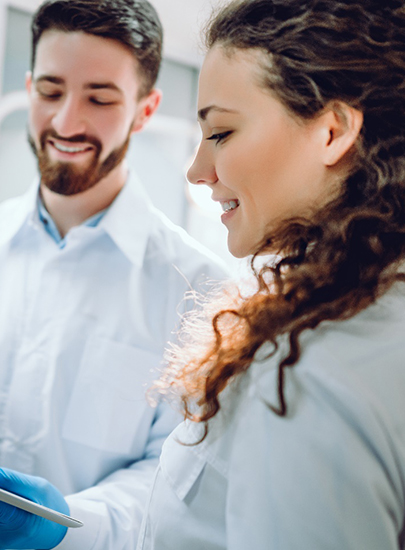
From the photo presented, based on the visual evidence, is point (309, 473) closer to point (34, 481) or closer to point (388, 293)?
point (388, 293)

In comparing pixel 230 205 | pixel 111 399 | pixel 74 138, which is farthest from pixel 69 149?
pixel 230 205

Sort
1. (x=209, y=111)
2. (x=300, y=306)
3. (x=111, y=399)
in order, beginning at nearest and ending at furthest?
(x=300, y=306), (x=209, y=111), (x=111, y=399)

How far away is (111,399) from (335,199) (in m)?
0.76

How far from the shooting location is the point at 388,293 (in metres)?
0.61

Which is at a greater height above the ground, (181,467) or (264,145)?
(264,145)

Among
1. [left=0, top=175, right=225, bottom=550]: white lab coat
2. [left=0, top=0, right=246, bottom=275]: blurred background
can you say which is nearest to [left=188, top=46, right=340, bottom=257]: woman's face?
[left=0, top=175, right=225, bottom=550]: white lab coat

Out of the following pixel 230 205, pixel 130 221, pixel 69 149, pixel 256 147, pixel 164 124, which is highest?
pixel 256 147

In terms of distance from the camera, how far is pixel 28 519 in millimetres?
870

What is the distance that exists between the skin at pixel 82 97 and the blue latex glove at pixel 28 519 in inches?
27.0

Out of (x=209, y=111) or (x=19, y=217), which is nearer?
(x=209, y=111)

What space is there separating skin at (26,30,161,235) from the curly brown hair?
0.67 meters

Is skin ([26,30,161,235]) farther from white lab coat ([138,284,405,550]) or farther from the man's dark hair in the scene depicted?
white lab coat ([138,284,405,550])

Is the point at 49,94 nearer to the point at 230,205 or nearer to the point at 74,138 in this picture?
the point at 74,138

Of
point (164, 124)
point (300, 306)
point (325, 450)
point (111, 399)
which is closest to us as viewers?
point (325, 450)
